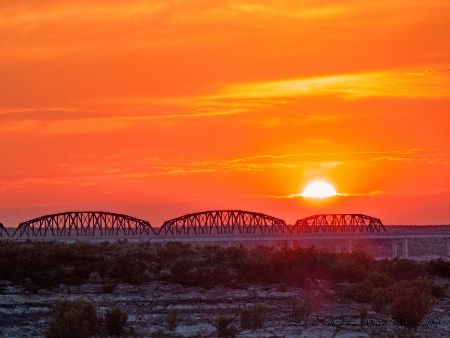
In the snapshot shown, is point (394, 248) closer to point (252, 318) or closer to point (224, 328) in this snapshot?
point (252, 318)

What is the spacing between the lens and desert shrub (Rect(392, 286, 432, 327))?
164 ft

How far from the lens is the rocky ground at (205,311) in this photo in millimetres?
47188

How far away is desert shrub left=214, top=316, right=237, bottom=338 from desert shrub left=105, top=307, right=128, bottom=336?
13.7 feet

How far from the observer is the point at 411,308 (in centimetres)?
5019

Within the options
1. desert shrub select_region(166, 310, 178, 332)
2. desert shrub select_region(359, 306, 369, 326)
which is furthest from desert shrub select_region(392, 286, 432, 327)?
desert shrub select_region(166, 310, 178, 332)

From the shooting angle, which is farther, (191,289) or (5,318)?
(191,289)

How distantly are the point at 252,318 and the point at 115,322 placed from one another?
671cm

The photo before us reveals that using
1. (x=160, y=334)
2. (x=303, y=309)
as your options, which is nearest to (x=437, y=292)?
(x=303, y=309)

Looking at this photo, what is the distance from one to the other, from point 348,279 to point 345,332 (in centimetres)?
1953

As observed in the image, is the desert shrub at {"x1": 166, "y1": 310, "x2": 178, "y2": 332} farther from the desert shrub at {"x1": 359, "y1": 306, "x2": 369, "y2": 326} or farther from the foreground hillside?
the desert shrub at {"x1": 359, "y1": 306, "x2": 369, "y2": 326}

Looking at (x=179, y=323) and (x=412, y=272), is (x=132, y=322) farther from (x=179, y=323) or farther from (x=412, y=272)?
(x=412, y=272)

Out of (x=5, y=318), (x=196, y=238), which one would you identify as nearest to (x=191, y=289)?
(x=5, y=318)

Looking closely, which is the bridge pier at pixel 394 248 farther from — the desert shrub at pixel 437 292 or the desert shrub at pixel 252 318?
the desert shrub at pixel 252 318

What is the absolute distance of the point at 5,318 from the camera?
4809 centimetres
